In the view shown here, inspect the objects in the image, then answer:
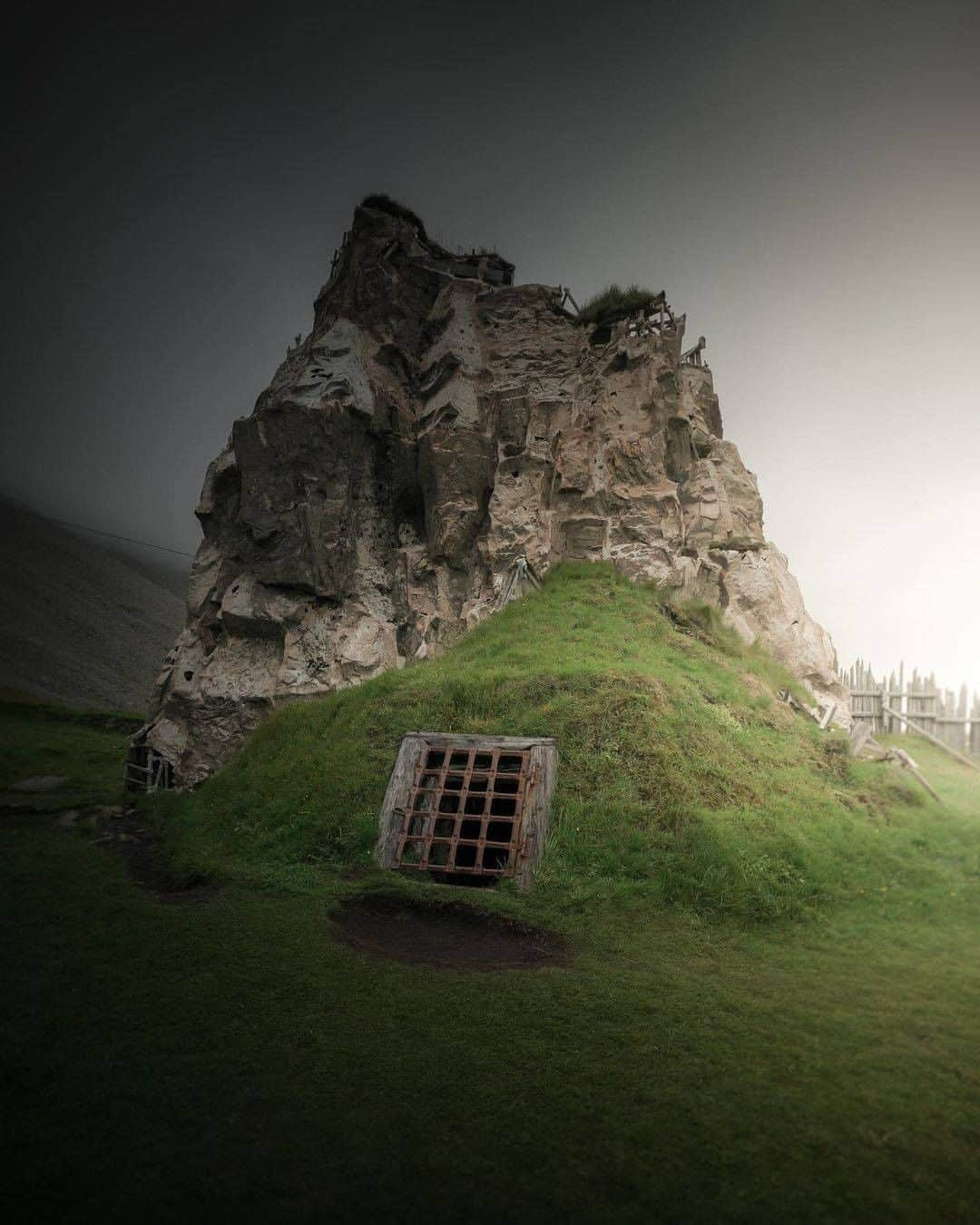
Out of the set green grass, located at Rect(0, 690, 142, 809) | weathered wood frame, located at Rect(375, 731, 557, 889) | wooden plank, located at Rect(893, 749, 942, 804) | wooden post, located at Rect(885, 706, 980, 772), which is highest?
wooden post, located at Rect(885, 706, 980, 772)

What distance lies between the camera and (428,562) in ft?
79.6

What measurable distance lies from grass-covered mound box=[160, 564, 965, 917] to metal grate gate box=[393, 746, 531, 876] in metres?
Result: 0.57

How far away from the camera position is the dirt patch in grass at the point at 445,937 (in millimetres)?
6867

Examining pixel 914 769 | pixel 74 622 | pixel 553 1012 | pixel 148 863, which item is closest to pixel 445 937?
pixel 553 1012

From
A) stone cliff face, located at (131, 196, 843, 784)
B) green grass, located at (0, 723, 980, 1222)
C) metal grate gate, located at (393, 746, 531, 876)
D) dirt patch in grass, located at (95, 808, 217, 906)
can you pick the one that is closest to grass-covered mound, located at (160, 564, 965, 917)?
dirt patch in grass, located at (95, 808, 217, 906)

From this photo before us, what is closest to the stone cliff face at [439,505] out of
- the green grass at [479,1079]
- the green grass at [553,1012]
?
the green grass at [553,1012]

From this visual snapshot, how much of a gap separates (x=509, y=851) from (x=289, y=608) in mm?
16300

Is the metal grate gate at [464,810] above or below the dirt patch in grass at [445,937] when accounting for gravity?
above

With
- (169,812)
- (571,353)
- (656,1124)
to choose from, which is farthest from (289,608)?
(656,1124)

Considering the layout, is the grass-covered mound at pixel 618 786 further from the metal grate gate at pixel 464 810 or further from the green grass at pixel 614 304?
the green grass at pixel 614 304

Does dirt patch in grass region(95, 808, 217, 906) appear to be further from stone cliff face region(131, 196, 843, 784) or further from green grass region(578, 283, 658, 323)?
green grass region(578, 283, 658, 323)

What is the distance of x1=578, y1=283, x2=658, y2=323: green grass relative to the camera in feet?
81.2

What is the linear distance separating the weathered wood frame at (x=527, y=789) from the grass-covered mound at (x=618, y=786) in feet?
0.67

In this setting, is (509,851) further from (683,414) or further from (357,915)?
(683,414)
